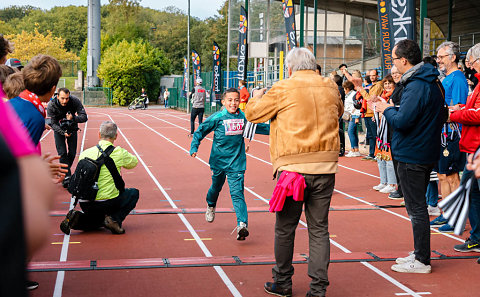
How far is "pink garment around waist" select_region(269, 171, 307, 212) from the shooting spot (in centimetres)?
487

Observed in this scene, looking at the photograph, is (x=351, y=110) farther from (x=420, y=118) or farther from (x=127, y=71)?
(x=127, y=71)

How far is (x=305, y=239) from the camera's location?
7.40m

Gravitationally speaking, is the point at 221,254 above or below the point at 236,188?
below

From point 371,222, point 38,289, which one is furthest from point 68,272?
point 371,222

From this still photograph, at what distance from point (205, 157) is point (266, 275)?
10.6m

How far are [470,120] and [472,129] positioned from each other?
0.21 m

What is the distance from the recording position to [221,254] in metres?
6.66

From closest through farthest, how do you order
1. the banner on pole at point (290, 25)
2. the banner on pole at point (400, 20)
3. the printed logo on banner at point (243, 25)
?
the banner on pole at point (400, 20), the banner on pole at point (290, 25), the printed logo on banner at point (243, 25)

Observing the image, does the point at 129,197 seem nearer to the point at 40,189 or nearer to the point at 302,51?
the point at 302,51

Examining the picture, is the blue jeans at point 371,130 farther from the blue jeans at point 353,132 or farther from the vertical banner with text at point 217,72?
the vertical banner with text at point 217,72

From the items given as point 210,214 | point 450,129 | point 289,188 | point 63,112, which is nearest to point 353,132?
point 63,112

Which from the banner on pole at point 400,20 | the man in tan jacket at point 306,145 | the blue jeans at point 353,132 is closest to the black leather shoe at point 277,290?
the man in tan jacket at point 306,145

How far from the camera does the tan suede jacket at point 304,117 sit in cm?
496

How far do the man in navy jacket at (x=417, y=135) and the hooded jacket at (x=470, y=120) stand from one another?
1.83 ft
